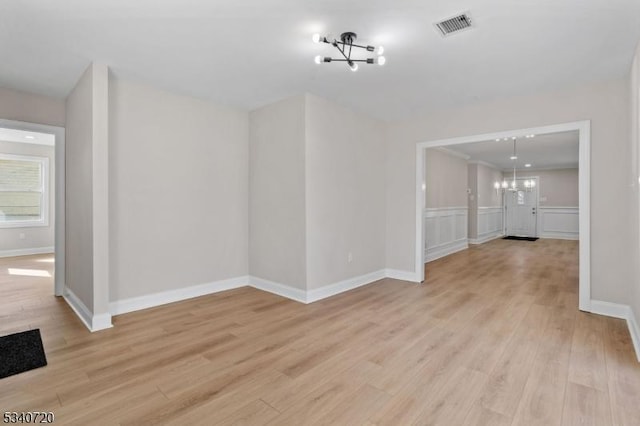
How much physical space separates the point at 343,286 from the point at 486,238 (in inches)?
299

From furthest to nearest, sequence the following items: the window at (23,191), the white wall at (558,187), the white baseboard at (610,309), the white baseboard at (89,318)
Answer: the white wall at (558,187) → the window at (23,191) → the white baseboard at (610,309) → the white baseboard at (89,318)

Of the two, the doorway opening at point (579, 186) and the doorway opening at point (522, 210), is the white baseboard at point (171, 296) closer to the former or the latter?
the doorway opening at point (579, 186)

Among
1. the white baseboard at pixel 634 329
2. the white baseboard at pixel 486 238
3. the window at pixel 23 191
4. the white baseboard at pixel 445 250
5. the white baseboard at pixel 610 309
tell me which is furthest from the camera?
the white baseboard at pixel 486 238

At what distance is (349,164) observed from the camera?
4531mm

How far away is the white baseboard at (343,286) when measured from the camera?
3.95 m

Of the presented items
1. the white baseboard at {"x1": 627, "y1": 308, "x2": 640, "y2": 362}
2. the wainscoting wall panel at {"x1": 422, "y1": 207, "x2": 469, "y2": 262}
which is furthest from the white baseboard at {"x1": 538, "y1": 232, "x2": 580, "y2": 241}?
the white baseboard at {"x1": 627, "y1": 308, "x2": 640, "y2": 362}

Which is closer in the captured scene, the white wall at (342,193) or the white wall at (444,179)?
the white wall at (342,193)

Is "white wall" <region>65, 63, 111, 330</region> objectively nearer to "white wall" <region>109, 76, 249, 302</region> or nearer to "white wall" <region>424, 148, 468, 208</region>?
"white wall" <region>109, 76, 249, 302</region>

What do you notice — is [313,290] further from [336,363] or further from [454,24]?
[454,24]

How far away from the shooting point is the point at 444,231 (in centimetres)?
750

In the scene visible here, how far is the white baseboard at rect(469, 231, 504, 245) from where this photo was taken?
30.8 feet

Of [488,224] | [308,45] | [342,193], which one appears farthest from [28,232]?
[488,224]

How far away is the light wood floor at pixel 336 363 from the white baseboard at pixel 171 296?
0.48 feet

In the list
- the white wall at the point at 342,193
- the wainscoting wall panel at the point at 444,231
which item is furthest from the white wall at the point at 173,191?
the wainscoting wall panel at the point at 444,231
